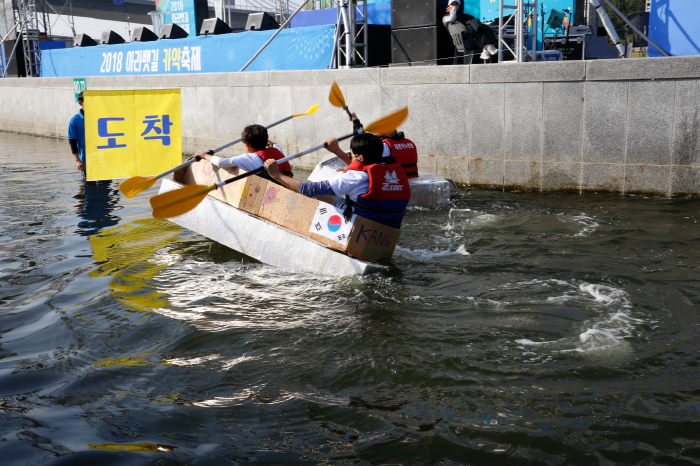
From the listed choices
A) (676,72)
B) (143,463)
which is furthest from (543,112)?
(143,463)

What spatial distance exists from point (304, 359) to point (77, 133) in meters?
7.44

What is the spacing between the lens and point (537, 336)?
470 cm

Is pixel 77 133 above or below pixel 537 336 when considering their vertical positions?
above

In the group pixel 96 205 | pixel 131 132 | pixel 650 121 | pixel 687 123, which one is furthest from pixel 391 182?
pixel 96 205

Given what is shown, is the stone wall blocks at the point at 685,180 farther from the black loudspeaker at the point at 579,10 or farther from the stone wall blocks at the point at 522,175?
the black loudspeaker at the point at 579,10

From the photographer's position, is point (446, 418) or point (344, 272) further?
point (344, 272)

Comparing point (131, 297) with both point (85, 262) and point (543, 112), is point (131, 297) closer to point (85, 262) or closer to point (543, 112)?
point (85, 262)

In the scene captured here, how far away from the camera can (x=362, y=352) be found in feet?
14.9

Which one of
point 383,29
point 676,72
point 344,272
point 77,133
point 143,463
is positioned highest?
point 383,29

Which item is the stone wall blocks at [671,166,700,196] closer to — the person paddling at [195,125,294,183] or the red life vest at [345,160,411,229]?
the red life vest at [345,160,411,229]

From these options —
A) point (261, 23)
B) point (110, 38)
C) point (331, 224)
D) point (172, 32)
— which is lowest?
point (331, 224)

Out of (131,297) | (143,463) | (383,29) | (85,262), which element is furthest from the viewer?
(383,29)

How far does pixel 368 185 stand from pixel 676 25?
9.46 meters

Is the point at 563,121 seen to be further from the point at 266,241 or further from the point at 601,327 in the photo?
the point at 601,327
